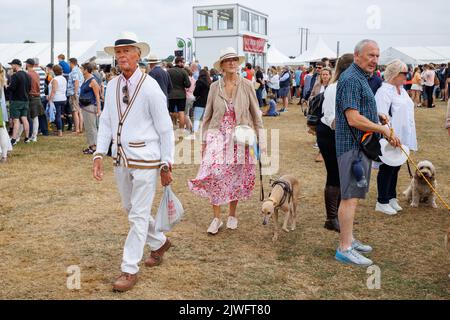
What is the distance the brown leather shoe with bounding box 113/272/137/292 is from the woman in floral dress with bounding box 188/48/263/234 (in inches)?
60.2

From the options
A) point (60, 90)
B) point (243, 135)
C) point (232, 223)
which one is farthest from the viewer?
point (60, 90)

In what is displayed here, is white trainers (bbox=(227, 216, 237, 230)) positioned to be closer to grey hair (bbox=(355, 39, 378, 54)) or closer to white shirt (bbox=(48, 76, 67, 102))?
grey hair (bbox=(355, 39, 378, 54))

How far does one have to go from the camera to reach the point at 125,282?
3.81 metres

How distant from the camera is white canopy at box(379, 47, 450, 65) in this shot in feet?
112

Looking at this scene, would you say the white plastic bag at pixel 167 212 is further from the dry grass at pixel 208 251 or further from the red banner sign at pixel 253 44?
the red banner sign at pixel 253 44

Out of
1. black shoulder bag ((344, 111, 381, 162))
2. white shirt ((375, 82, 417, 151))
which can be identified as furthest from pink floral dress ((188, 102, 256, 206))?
white shirt ((375, 82, 417, 151))

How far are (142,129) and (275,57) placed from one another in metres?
33.2

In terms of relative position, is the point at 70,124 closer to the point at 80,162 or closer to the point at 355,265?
the point at 80,162

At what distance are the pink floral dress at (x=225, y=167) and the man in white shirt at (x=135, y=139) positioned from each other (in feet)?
4.68

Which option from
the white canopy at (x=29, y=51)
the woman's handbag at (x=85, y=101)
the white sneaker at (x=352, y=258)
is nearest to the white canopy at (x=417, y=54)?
the white canopy at (x=29, y=51)

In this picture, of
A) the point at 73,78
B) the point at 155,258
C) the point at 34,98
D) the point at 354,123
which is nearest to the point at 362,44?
the point at 354,123

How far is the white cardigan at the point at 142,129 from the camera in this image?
12.3ft

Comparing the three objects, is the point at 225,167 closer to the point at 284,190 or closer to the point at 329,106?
the point at 284,190
